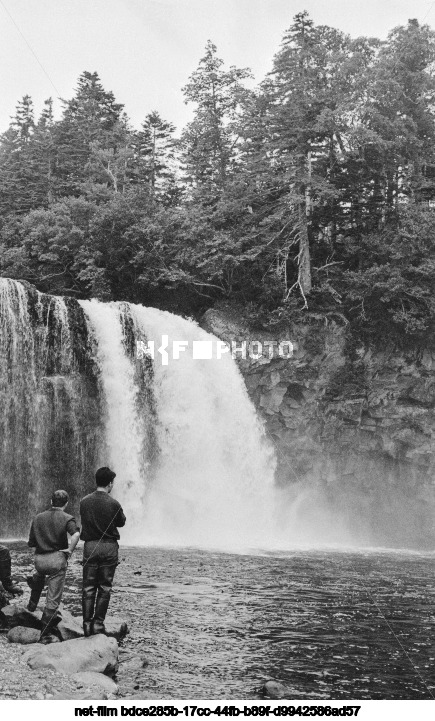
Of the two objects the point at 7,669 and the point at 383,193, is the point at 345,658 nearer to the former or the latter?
the point at 7,669

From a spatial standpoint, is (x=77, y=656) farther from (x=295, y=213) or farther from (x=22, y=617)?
(x=295, y=213)

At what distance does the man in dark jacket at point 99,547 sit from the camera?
7453 millimetres

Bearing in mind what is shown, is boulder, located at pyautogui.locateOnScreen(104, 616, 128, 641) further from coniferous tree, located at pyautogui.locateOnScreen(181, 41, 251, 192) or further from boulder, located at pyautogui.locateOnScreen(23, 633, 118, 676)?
coniferous tree, located at pyautogui.locateOnScreen(181, 41, 251, 192)

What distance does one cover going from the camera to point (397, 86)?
2647 cm

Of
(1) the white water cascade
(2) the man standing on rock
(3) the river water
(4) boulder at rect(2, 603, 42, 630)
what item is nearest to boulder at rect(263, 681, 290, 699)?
(3) the river water

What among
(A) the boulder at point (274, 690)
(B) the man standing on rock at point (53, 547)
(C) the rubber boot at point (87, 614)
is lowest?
(A) the boulder at point (274, 690)

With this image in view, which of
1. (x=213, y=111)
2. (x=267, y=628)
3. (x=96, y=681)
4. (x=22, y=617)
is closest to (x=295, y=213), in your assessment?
(x=213, y=111)

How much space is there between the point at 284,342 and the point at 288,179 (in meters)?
7.20

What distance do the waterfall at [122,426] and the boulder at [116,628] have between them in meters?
11.6

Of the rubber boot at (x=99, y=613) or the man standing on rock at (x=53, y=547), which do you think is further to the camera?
the man standing on rock at (x=53, y=547)

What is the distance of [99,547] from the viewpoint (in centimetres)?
745

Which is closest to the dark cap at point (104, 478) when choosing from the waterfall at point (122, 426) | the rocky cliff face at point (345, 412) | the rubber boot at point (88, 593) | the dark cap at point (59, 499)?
the dark cap at point (59, 499)

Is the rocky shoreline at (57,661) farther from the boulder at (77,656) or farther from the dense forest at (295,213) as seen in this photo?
the dense forest at (295,213)

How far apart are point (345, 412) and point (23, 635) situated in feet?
67.7
